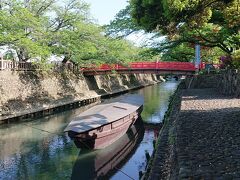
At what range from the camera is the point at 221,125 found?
424 inches

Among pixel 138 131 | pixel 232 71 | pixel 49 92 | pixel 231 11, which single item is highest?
pixel 231 11

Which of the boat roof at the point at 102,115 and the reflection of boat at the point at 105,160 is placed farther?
the boat roof at the point at 102,115

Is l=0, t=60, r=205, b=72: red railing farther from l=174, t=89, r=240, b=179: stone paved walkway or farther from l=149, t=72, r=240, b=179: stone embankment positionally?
l=174, t=89, r=240, b=179: stone paved walkway

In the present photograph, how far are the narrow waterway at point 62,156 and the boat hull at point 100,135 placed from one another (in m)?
0.43

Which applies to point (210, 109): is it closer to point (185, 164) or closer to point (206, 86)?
point (185, 164)

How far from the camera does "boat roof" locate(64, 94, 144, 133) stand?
20.0 metres

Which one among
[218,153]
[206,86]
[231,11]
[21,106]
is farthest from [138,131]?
[218,153]

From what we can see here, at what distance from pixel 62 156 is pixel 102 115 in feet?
13.8

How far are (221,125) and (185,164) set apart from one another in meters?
4.33

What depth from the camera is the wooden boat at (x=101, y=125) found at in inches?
770

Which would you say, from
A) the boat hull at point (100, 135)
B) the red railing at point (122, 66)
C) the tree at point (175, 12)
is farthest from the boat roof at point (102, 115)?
the red railing at point (122, 66)

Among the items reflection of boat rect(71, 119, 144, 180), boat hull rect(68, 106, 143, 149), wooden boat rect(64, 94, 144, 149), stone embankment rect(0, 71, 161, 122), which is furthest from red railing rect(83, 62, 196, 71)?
boat hull rect(68, 106, 143, 149)

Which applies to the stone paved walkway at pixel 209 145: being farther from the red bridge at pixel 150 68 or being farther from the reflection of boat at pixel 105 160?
the red bridge at pixel 150 68

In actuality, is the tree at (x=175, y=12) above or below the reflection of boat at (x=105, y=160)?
above
